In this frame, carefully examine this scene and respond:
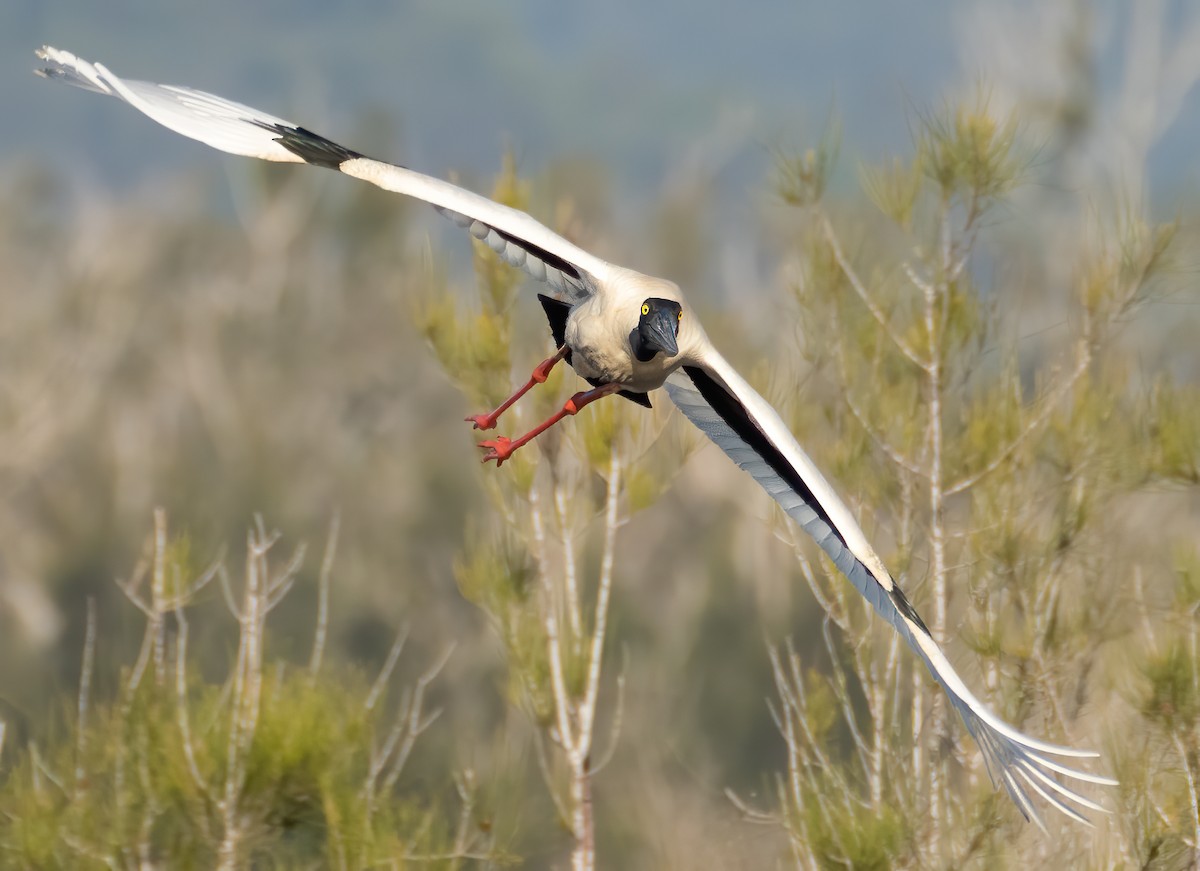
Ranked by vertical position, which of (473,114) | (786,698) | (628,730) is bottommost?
(786,698)

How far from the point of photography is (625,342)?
6875mm

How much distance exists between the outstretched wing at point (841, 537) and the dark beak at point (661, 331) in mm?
391

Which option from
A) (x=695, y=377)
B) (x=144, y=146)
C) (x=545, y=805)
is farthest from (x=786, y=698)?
(x=144, y=146)

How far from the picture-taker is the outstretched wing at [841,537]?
231 inches

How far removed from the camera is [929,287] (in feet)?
34.2

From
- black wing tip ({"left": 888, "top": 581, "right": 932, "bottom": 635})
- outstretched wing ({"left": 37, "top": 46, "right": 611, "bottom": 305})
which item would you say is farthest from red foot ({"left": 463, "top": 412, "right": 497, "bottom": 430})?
black wing tip ({"left": 888, "top": 581, "right": 932, "bottom": 635})

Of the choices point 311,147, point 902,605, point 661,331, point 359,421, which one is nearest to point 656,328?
point 661,331

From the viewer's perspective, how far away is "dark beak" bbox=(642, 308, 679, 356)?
669 centimetres

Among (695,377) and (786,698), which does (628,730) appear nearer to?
(786,698)

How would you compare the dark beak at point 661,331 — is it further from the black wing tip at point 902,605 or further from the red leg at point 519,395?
the black wing tip at point 902,605

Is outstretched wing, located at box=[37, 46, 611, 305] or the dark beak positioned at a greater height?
outstretched wing, located at box=[37, 46, 611, 305]

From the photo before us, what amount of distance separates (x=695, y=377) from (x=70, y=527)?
2626 centimetres

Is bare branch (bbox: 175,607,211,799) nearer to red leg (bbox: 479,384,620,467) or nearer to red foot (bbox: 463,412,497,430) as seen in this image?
red foot (bbox: 463,412,497,430)

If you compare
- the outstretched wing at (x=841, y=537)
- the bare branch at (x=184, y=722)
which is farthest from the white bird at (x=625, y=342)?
the bare branch at (x=184, y=722)
